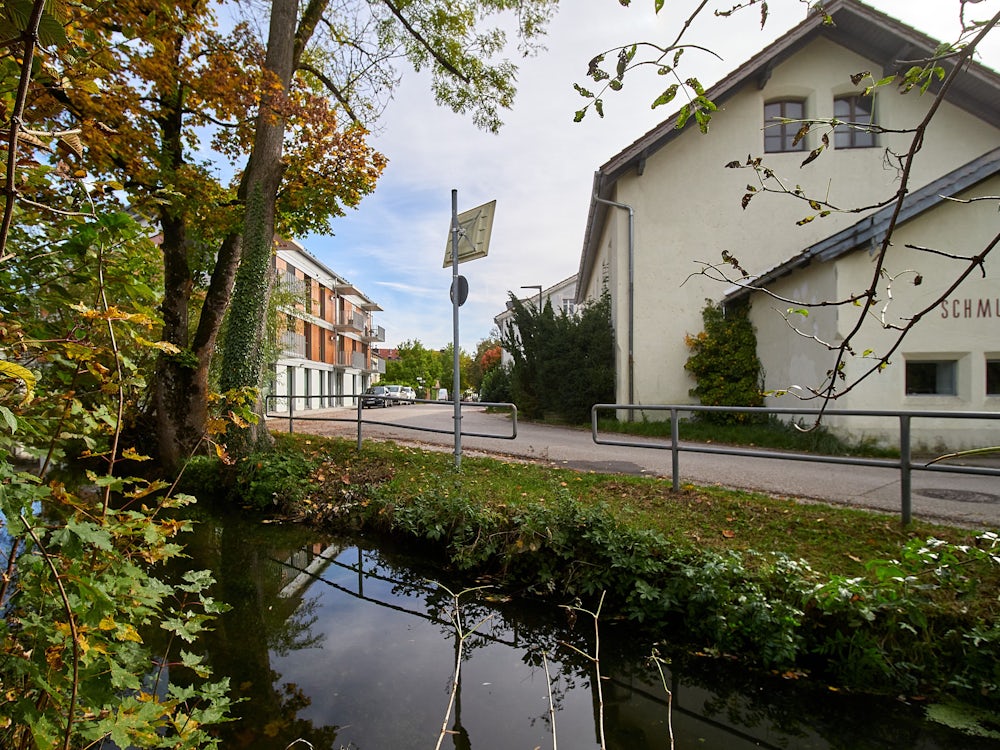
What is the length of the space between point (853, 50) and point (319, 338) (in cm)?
3269

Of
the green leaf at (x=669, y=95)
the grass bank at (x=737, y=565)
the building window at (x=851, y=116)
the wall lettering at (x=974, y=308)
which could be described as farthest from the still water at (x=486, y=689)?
the building window at (x=851, y=116)

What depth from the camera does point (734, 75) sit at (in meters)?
12.4

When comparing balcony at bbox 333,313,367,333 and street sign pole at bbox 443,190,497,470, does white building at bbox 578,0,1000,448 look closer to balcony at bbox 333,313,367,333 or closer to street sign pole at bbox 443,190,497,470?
street sign pole at bbox 443,190,497,470

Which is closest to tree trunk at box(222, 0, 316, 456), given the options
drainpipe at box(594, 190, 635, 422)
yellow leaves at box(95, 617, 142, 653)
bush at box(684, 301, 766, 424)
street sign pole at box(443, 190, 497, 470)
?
street sign pole at box(443, 190, 497, 470)

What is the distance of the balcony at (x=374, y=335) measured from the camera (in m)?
53.4

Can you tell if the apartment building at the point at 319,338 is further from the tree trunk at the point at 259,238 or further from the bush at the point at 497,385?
the tree trunk at the point at 259,238

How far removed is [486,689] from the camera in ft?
10.2

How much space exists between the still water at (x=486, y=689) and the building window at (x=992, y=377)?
895 centimetres

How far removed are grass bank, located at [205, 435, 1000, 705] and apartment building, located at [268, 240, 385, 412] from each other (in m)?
15.8

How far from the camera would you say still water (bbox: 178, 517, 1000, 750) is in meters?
2.64

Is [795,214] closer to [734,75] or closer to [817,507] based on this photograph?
[734,75]

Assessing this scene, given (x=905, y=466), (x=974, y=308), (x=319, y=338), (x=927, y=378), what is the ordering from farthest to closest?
(x=319, y=338), (x=927, y=378), (x=974, y=308), (x=905, y=466)

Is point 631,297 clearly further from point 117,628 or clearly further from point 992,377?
point 117,628

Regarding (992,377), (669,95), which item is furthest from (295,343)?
(669,95)
